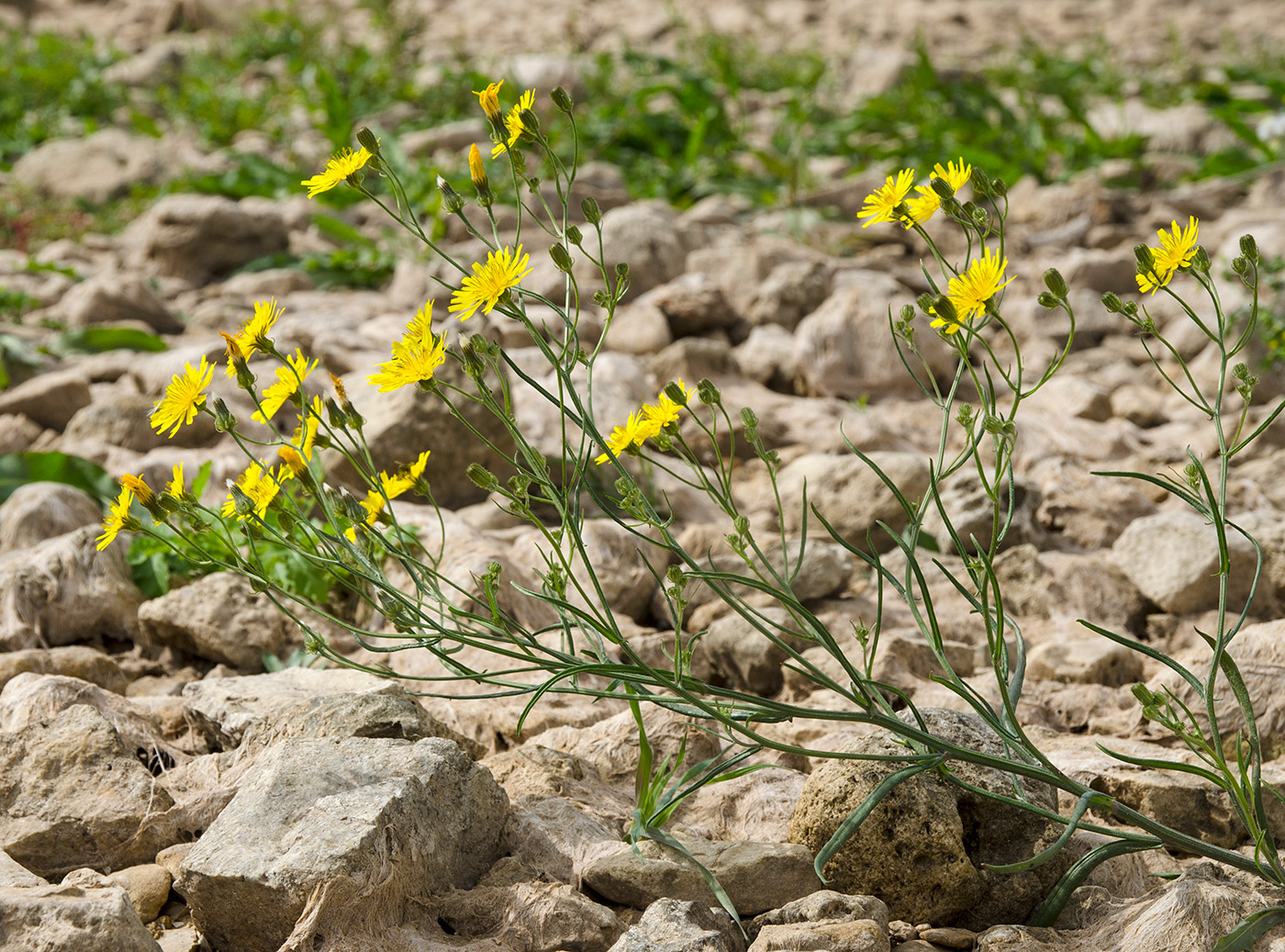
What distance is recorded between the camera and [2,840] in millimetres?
1741

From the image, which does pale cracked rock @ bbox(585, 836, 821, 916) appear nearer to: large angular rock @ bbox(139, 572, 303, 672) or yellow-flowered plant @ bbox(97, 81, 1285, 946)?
yellow-flowered plant @ bbox(97, 81, 1285, 946)

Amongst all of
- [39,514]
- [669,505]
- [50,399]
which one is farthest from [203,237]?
[669,505]

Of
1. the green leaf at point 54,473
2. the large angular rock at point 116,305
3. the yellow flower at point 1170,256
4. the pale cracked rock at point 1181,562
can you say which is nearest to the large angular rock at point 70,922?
the yellow flower at point 1170,256

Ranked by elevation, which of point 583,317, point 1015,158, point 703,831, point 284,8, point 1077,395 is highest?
point 284,8

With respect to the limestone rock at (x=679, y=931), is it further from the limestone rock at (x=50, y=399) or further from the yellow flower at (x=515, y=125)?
the limestone rock at (x=50, y=399)

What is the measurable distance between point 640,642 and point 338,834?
108 centimetres

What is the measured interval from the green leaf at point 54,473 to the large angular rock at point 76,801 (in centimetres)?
142

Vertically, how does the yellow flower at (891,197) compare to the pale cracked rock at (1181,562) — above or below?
above

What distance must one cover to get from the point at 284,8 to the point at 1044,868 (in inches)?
397

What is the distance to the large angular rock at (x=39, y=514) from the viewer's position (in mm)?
2881

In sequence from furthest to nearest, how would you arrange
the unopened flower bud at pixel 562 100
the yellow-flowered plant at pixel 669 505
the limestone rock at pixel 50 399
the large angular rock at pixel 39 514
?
the limestone rock at pixel 50 399
the large angular rock at pixel 39 514
the unopened flower bud at pixel 562 100
the yellow-flowered plant at pixel 669 505

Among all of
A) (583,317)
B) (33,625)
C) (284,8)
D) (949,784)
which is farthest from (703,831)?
(284,8)

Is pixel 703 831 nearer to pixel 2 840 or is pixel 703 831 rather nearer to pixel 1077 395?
pixel 2 840

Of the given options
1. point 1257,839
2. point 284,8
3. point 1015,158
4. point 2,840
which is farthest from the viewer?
point 284,8
